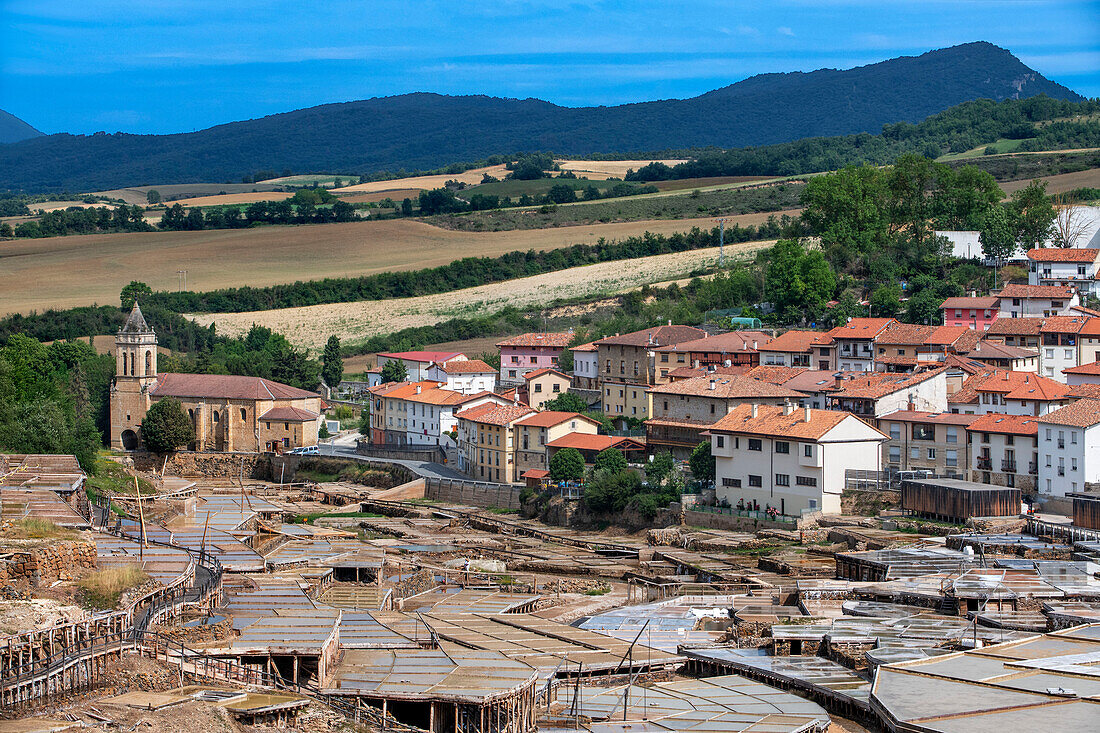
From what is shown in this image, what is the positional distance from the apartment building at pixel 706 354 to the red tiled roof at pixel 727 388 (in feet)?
18.8

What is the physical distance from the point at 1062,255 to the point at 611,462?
1318 inches

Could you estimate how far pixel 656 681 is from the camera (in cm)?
3372

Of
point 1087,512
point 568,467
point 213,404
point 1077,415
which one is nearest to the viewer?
point 1087,512

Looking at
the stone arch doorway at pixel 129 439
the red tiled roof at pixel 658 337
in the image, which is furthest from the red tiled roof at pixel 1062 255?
the stone arch doorway at pixel 129 439

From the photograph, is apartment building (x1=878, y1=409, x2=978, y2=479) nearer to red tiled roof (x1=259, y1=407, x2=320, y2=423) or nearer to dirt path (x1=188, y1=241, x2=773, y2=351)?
red tiled roof (x1=259, y1=407, x2=320, y2=423)

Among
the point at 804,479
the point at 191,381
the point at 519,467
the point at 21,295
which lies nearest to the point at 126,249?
the point at 21,295

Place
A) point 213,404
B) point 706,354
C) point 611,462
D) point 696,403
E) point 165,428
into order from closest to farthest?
1. point 611,462
2. point 696,403
3. point 706,354
4. point 165,428
5. point 213,404

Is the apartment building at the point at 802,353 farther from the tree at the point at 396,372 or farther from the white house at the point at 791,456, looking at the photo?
the tree at the point at 396,372

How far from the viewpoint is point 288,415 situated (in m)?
89.7

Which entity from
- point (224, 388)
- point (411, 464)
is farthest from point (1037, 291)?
point (224, 388)

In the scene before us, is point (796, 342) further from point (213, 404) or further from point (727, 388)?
point (213, 404)

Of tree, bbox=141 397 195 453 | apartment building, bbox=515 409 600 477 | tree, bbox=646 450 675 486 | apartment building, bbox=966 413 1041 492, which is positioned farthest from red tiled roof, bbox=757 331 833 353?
tree, bbox=141 397 195 453

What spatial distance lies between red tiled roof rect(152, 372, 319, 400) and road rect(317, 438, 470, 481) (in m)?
5.52

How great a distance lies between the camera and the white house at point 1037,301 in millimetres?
77250
